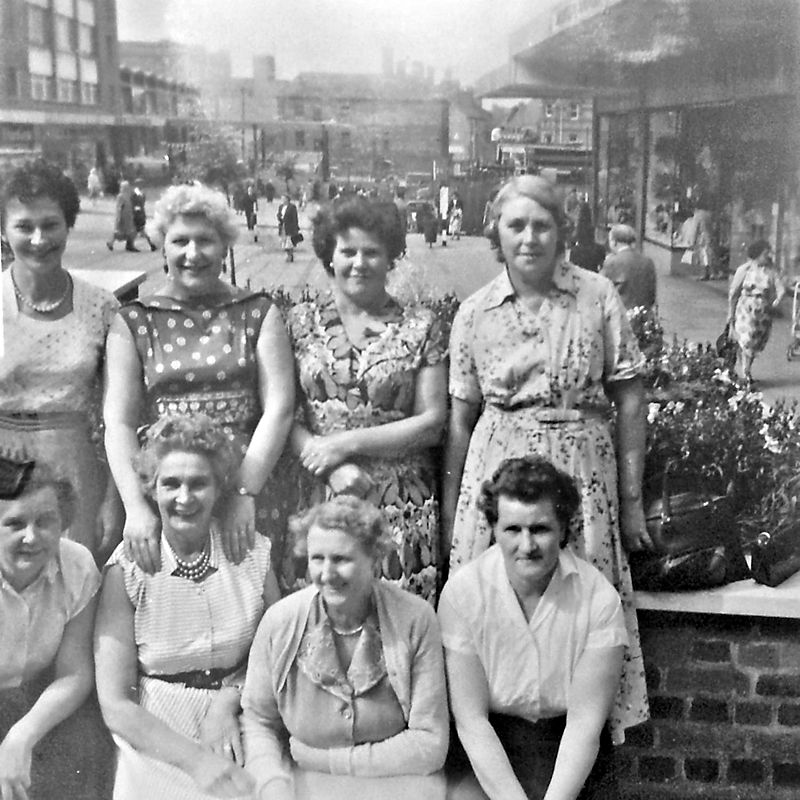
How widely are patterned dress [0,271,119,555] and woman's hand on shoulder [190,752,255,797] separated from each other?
2.75 ft

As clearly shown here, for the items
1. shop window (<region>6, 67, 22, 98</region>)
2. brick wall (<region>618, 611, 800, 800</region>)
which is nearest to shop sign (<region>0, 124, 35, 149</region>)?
shop window (<region>6, 67, 22, 98</region>)

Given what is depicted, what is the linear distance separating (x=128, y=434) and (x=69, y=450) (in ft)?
0.64

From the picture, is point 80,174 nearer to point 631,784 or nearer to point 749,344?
point 749,344

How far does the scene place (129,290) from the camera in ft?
9.09

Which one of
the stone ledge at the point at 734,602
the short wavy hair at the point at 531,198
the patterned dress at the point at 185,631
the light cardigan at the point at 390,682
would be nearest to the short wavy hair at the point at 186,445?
the patterned dress at the point at 185,631

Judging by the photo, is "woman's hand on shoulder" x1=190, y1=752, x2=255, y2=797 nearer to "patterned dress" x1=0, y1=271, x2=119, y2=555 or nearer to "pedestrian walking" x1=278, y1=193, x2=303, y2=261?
"patterned dress" x1=0, y1=271, x2=119, y2=555

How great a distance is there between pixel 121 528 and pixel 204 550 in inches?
10.3

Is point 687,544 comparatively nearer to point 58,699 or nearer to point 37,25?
point 58,699

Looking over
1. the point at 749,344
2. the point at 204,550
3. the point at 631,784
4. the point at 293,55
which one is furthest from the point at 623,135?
the point at 631,784

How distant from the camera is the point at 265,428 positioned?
2756 mm

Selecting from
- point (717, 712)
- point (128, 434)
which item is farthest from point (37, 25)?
point (717, 712)

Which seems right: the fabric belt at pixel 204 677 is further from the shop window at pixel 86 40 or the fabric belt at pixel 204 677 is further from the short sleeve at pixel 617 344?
the shop window at pixel 86 40

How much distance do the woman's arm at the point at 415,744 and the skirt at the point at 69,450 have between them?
86cm

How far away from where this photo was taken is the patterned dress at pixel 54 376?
279cm
